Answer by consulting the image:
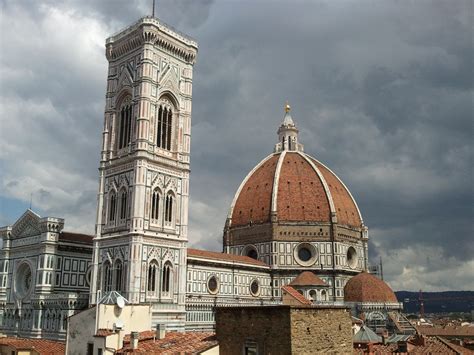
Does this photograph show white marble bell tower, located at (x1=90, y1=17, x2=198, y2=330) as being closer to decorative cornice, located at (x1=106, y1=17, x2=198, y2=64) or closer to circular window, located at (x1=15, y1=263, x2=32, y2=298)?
decorative cornice, located at (x1=106, y1=17, x2=198, y2=64)

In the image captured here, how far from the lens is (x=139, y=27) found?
49.7m

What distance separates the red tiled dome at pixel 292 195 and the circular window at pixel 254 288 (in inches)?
408

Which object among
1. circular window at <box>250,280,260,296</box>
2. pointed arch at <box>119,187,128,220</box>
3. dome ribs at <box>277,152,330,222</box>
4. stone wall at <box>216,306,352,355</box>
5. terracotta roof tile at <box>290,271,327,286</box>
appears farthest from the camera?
dome ribs at <box>277,152,330,222</box>

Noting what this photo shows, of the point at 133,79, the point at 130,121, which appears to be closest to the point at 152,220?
the point at 130,121

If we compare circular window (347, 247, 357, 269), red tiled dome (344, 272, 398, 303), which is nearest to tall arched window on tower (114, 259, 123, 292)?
red tiled dome (344, 272, 398, 303)

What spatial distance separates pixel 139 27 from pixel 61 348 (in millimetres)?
31909

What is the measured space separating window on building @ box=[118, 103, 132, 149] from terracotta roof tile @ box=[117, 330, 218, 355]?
2954cm

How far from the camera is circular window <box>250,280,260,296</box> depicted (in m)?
64.6

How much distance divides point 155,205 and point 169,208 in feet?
5.48

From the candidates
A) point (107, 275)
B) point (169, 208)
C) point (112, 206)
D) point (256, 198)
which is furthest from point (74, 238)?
point (256, 198)

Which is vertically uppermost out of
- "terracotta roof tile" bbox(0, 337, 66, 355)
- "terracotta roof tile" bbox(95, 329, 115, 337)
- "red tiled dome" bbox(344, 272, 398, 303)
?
"red tiled dome" bbox(344, 272, 398, 303)

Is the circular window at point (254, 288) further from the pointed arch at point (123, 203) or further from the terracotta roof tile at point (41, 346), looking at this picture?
the terracotta roof tile at point (41, 346)

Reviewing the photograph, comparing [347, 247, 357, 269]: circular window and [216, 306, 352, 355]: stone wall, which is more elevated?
[347, 247, 357, 269]: circular window

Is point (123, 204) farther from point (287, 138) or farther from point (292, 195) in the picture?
point (287, 138)
